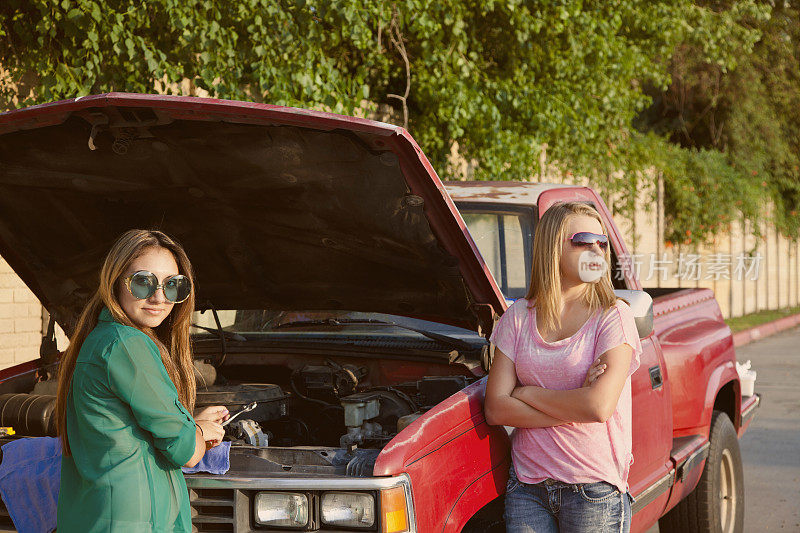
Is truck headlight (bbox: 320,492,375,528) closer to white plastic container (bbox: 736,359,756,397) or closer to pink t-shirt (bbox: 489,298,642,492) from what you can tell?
pink t-shirt (bbox: 489,298,642,492)

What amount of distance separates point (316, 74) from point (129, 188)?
4.29 meters

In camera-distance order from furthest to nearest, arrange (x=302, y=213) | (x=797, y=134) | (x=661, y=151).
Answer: (x=797, y=134) < (x=661, y=151) < (x=302, y=213)

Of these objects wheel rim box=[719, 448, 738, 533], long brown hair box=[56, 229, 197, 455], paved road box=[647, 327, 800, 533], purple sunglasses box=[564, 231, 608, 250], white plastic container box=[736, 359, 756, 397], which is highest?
purple sunglasses box=[564, 231, 608, 250]

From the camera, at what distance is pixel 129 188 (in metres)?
3.90

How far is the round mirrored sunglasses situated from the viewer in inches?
102

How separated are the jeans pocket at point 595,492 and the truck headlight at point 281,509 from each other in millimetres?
895

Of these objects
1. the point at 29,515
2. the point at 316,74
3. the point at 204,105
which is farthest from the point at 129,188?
the point at 316,74

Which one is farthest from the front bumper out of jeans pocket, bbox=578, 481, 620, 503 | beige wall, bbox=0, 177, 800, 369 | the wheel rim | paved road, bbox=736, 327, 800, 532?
beige wall, bbox=0, 177, 800, 369

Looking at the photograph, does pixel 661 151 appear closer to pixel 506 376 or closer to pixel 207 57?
pixel 207 57

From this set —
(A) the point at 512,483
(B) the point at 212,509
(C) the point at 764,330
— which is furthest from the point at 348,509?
(C) the point at 764,330

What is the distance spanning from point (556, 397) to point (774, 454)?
20.0ft

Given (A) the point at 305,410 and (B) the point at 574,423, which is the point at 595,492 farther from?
(A) the point at 305,410

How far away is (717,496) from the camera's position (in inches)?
205

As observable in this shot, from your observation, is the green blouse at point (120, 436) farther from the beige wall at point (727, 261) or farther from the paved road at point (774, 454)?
the beige wall at point (727, 261)
